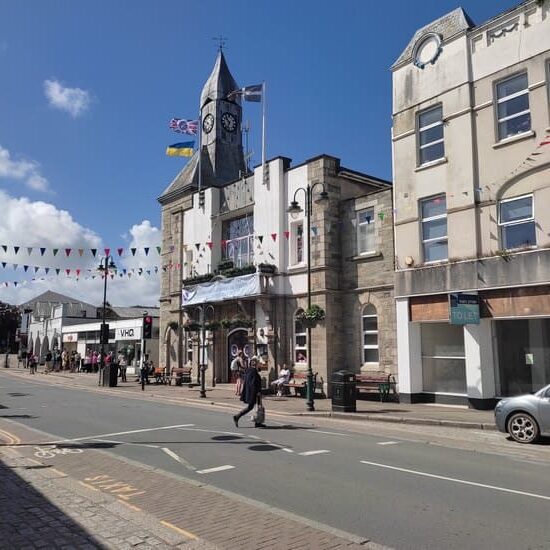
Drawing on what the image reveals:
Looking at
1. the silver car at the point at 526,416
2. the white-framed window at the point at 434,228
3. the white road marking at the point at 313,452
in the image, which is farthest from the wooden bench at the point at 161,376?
the silver car at the point at 526,416

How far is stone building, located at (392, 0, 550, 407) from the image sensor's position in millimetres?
16719

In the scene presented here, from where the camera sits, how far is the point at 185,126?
31109mm

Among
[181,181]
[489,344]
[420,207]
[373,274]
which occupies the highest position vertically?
[181,181]

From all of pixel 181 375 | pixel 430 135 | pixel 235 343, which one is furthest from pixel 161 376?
pixel 430 135

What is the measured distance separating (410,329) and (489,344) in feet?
9.65

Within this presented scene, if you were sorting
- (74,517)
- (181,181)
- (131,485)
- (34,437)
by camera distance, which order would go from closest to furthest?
(74,517) < (131,485) < (34,437) < (181,181)

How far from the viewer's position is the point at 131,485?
779 centimetres

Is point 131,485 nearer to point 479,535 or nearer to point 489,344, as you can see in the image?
point 479,535

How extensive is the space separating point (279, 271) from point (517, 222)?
10.8 m

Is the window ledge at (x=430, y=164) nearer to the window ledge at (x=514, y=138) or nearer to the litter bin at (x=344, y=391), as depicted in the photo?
the window ledge at (x=514, y=138)

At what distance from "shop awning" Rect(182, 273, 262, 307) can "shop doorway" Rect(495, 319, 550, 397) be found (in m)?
10.6

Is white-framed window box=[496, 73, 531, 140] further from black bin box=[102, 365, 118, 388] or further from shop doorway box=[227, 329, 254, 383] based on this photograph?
black bin box=[102, 365, 118, 388]

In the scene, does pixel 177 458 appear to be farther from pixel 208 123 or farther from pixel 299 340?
pixel 208 123

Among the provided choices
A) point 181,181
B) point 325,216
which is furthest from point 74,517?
point 181,181
